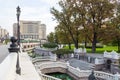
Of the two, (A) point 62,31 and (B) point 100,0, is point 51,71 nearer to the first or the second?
(B) point 100,0

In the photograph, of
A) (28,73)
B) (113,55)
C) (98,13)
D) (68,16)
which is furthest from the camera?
(68,16)

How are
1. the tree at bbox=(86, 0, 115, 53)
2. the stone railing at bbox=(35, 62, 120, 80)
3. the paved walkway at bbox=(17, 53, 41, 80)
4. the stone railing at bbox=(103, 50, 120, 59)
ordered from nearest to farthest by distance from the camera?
the paved walkway at bbox=(17, 53, 41, 80) < the stone railing at bbox=(35, 62, 120, 80) < the stone railing at bbox=(103, 50, 120, 59) < the tree at bbox=(86, 0, 115, 53)

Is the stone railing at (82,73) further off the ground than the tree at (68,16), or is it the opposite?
the tree at (68,16)

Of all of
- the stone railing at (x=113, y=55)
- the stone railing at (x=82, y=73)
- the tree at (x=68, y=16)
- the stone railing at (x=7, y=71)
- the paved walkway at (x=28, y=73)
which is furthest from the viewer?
the tree at (x=68, y=16)

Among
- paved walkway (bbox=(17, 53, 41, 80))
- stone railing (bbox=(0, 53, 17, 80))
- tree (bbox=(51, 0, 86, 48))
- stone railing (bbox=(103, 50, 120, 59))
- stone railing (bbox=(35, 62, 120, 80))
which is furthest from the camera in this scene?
tree (bbox=(51, 0, 86, 48))

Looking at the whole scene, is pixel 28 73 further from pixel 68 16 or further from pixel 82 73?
pixel 68 16

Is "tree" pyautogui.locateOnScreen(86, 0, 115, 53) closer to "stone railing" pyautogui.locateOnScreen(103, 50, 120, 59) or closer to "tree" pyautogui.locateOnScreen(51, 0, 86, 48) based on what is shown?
"tree" pyautogui.locateOnScreen(51, 0, 86, 48)

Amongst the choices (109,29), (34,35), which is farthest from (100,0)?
(34,35)

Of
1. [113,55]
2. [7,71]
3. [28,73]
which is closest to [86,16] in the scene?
[113,55]

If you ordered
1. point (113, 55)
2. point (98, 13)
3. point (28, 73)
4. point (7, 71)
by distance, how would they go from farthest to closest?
point (98, 13) < point (113, 55) < point (28, 73) < point (7, 71)

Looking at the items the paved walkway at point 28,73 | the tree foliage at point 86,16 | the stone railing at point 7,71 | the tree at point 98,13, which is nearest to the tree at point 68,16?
the tree foliage at point 86,16

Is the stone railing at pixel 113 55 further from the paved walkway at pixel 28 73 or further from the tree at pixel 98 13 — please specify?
the paved walkway at pixel 28 73

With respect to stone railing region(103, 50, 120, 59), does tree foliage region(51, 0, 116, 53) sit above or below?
above

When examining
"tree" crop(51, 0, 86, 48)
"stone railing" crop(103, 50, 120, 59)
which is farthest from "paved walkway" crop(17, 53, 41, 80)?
"tree" crop(51, 0, 86, 48)
